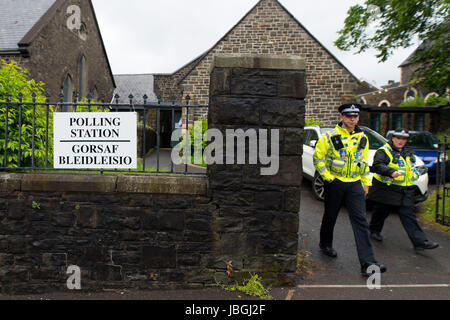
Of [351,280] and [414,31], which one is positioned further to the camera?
[414,31]

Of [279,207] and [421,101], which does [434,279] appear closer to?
[279,207]

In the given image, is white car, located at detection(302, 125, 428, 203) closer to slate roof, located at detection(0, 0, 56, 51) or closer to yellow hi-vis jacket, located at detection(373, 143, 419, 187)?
yellow hi-vis jacket, located at detection(373, 143, 419, 187)

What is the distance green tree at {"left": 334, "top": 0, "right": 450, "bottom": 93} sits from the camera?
1102cm


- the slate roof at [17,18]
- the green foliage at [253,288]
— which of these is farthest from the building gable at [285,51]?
the green foliage at [253,288]

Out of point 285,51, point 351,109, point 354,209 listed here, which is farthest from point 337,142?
point 285,51

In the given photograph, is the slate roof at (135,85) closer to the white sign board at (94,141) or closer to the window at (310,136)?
the window at (310,136)

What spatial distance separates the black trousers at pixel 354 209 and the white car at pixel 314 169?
2.83 m

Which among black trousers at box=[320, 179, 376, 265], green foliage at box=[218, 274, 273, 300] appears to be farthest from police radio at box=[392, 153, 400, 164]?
green foliage at box=[218, 274, 273, 300]

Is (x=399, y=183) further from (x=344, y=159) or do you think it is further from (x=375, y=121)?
(x=375, y=121)

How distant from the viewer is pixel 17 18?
1666 cm

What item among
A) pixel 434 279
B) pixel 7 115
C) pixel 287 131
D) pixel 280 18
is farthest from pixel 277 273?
pixel 280 18

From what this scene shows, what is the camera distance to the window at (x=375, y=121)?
2055cm

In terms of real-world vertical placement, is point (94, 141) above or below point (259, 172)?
above

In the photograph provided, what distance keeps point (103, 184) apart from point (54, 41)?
1610 cm
